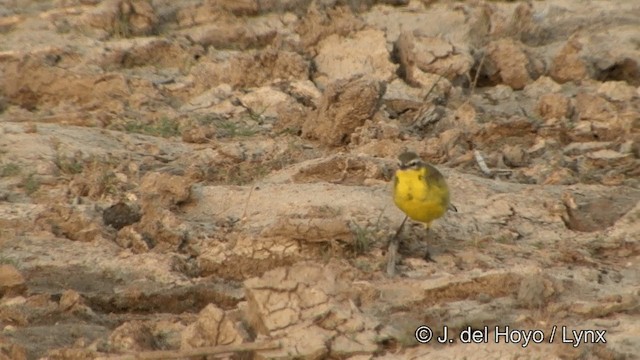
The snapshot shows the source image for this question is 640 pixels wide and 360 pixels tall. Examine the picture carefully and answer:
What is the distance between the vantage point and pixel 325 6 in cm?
1234

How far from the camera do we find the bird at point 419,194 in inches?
305

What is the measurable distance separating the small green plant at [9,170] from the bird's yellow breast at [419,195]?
2.53 metres

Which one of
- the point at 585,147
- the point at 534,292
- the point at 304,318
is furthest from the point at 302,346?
the point at 585,147

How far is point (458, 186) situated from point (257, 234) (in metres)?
1.44

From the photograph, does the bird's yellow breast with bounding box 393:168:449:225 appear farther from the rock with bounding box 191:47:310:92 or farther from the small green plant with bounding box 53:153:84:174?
the rock with bounding box 191:47:310:92

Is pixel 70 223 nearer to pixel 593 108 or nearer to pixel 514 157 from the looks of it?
pixel 514 157

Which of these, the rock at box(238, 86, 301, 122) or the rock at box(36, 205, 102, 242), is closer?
the rock at box(36, 205, 102, 242)

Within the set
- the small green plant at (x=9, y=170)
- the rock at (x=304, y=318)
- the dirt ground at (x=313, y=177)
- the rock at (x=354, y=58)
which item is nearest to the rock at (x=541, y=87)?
the dirt ground at (x=313, y=177)

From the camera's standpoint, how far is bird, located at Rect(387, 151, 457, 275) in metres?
7.74

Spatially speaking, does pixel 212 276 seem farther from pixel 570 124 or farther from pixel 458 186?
pixel 570 124

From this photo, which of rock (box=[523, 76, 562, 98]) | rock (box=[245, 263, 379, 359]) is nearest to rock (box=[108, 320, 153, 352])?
rock (box=[245, 263, 379, 359])

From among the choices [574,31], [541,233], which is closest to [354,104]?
[541,233]

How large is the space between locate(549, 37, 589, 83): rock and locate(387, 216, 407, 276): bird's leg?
13.0 ft

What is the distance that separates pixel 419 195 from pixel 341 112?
242cm
